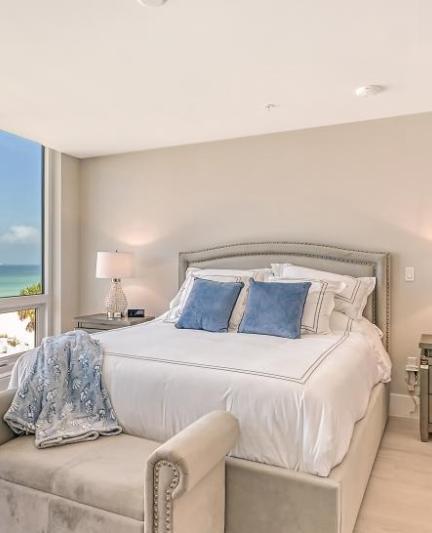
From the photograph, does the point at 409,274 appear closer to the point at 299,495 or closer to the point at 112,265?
the point at 299,495

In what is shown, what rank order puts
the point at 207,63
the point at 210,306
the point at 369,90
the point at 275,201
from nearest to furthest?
the point at 207,63 < the point at 369,90 < the point at 210,306 < the point at 275,201

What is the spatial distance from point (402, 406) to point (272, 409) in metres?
2.15

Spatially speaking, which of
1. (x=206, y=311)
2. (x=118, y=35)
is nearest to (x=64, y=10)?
(x=118, y=35)

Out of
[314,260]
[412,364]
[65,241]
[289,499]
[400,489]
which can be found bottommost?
[400,489]

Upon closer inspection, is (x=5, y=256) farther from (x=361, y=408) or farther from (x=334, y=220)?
(x=361, y=408)

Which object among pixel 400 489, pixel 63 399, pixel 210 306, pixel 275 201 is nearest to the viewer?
pixel 63 399

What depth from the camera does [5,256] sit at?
4.14m

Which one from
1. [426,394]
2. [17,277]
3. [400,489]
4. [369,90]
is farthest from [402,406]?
[17,277]

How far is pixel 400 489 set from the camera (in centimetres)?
235

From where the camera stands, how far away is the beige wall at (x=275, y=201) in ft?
11.3

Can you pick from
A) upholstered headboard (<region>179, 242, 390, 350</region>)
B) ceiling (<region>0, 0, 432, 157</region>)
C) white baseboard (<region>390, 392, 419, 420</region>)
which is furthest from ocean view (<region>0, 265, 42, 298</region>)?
white baseboard (<region>390, 392, 419, 420</region>)

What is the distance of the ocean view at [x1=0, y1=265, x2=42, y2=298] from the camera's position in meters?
4.14

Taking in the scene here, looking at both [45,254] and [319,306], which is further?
[45,254]

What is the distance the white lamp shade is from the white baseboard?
8.68 feet
